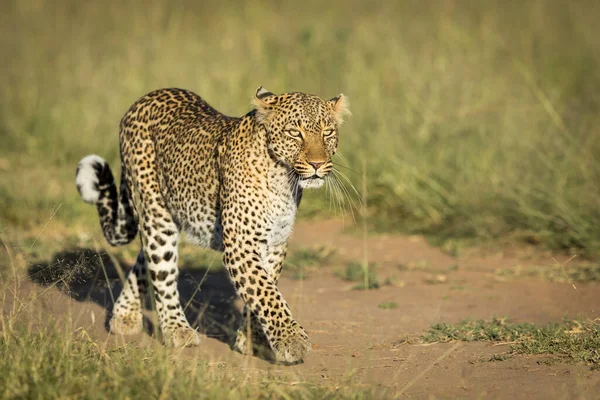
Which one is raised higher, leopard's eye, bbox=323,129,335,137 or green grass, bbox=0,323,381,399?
leopard's eye, bbox=323,129,335,137

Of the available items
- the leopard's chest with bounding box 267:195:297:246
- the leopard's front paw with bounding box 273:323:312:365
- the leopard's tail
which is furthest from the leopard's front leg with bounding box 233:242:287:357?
the leopard's tail

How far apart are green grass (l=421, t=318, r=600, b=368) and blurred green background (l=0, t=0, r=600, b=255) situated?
5.90 feet

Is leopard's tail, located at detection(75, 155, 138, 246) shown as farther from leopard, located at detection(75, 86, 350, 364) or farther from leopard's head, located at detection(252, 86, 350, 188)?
leopard's head, located at detection(252, 86, 350, 188)

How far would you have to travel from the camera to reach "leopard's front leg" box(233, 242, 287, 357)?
641cm

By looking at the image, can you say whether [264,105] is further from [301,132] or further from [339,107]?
[339,107]

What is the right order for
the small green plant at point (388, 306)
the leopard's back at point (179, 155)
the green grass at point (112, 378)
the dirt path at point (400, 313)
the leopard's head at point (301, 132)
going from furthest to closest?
the small green plant at point (388, 306)
the leopard's back at point (179, 155)
the leopard's head at point (301, 132)
the dirt path at point (400, 313)
the green grass at point (112, 378)

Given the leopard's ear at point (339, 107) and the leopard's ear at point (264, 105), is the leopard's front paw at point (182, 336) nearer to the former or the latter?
the leopard's ear at point (264, 105)

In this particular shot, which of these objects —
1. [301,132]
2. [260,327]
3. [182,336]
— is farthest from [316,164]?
[182,336]

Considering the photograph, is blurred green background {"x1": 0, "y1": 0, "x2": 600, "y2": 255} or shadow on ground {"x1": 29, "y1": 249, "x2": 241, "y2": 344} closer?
shadow on ground {"x1": 29, "y1": 249, "x2": 241, "y2": 344}

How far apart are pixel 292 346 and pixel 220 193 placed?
4.01 feet

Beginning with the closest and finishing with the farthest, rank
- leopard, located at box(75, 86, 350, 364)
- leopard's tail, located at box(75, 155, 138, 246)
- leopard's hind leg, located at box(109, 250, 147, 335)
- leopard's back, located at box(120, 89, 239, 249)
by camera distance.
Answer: leopard, located at box(75, 86, 350, 364) < leopard's back, located at box(120, 89, 239, 249) < leopard's hind leg, located at box(109, 250, 147, 335) < leopard's tail, located at box(75, 155, 138, 246)

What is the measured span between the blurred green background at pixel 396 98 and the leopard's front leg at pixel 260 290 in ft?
6.79

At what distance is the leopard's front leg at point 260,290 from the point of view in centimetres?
573

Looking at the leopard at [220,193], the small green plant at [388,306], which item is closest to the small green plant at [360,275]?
the small green plant at [388,306]
